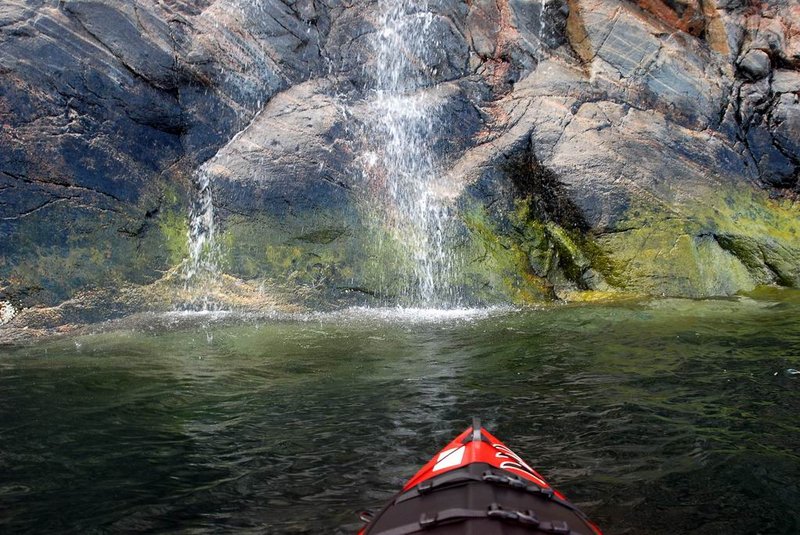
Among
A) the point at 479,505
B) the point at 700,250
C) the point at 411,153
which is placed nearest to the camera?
the point at 479,505

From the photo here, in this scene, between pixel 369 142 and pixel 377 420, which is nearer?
pixel 377 420

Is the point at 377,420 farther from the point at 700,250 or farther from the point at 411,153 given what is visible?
the point at 700,250

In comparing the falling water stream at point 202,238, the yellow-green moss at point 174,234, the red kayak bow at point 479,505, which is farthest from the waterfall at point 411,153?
the red kayak bow at point 479,505

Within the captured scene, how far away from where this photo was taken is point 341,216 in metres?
11.0

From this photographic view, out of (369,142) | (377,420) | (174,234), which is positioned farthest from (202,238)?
(377,420)

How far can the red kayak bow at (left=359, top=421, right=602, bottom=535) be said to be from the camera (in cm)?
244

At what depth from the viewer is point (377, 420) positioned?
17.7 feet

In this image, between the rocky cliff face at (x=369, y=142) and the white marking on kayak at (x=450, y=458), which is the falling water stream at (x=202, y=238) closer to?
the rocky cliff face at (x=369, y=142)

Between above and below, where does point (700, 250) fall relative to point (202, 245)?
below

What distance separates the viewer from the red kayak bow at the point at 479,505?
244cm

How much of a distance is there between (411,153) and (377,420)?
24.0ft

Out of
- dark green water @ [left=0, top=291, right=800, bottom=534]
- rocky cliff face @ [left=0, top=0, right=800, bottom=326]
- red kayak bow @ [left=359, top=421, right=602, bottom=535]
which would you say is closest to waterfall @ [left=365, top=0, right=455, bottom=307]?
rocky cliff face @ [left=0, top=0, right=800, bottom=326]

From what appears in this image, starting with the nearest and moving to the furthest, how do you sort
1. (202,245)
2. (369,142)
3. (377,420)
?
1. (377,420)
2. (202,245)
3. (369,142)

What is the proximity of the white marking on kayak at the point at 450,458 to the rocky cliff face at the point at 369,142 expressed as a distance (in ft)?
24.5
